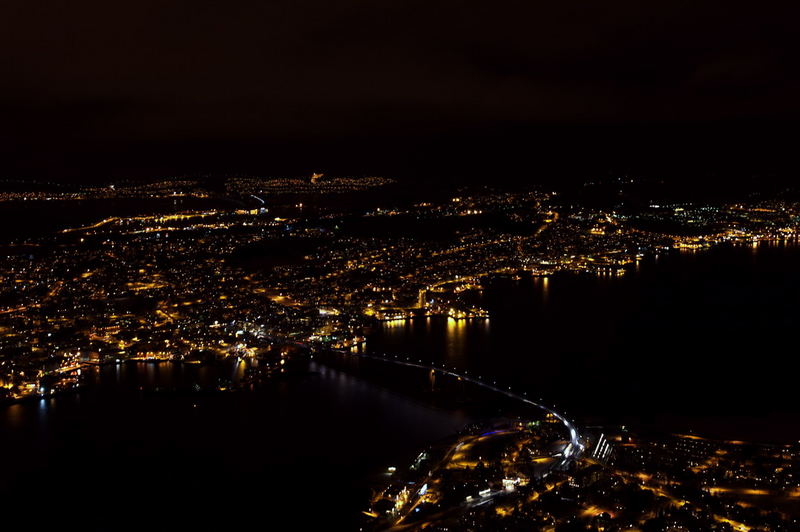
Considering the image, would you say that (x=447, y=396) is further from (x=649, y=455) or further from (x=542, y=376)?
(x=649, y=455)

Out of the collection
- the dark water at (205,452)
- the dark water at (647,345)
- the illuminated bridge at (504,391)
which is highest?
the dark water at (647,345)

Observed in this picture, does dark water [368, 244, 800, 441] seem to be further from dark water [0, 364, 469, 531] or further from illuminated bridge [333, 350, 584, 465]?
dark water [0, 364, 469, 531]

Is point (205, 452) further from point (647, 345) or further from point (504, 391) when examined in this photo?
point (647, 345)

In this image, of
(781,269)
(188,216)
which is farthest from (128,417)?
(188,216)

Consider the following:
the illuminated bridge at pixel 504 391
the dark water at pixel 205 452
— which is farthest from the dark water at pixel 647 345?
the dark water at pixel 205 452

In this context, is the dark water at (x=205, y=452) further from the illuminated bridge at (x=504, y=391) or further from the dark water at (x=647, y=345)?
the dark water at (x=647, y=345)

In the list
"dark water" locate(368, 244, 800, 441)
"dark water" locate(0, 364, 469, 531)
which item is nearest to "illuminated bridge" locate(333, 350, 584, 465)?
"dark water" locate(368, 244, 800, 441)

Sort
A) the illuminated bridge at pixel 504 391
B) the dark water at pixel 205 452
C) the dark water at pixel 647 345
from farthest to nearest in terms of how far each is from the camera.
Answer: the dark water at pixel 647 345, the illuminated bridge at pixel 504 391, the dark water at pixel 205 452
